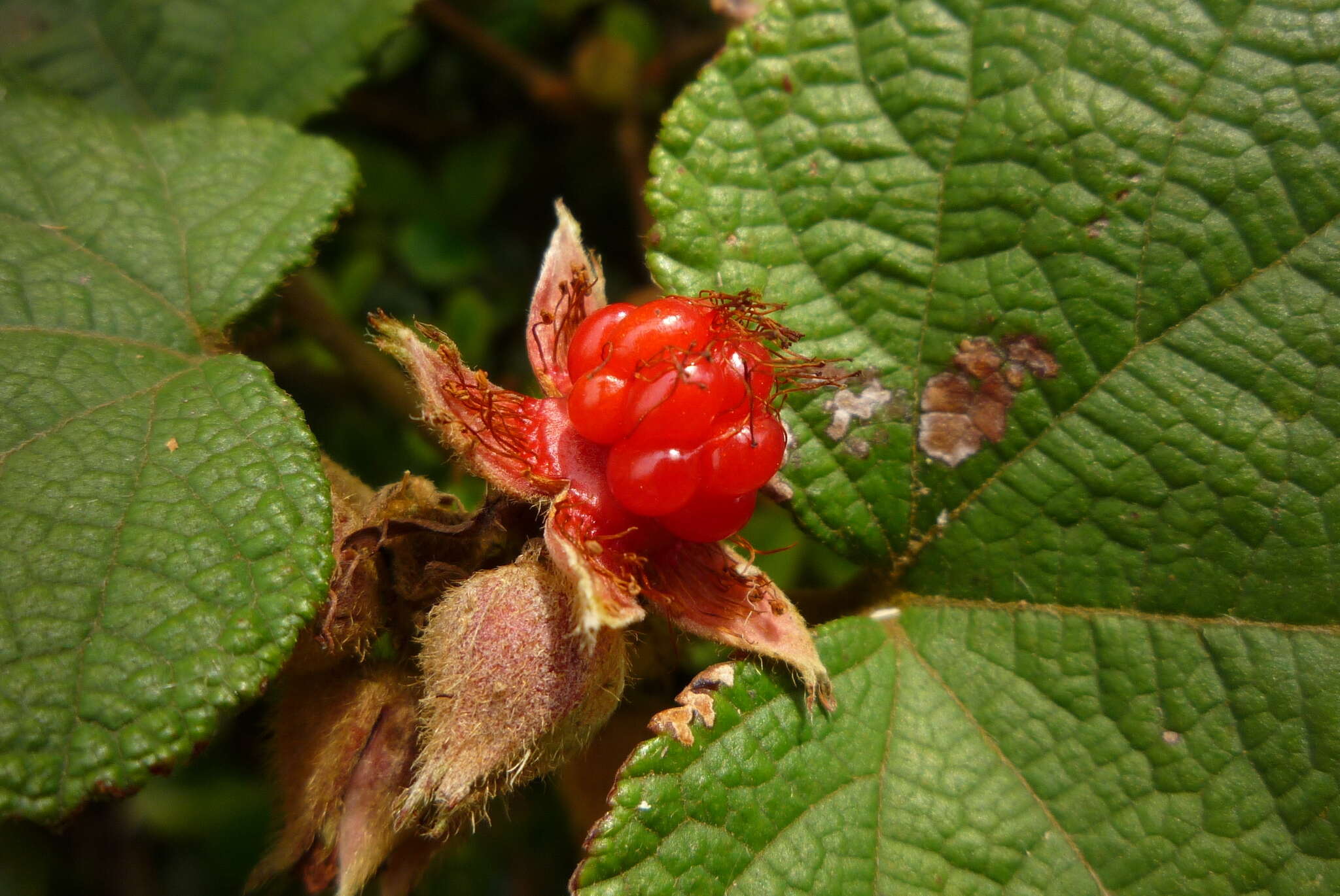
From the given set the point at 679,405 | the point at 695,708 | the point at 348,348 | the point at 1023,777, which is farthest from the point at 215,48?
the point at 1023,777

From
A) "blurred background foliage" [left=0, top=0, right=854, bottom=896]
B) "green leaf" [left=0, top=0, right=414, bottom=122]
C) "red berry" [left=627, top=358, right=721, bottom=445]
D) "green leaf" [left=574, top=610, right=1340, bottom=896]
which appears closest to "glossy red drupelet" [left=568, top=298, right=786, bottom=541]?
"red berry" [left=627, top=358, right=721, bottom=445]

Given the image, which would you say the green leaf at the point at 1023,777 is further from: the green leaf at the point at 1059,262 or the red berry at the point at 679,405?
the red berry at the point at 679,405

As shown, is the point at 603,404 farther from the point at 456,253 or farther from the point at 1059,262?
the point at 456,253

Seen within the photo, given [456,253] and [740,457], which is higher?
[740,457]

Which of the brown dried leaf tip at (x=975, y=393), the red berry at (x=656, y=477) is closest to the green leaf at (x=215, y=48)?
the red berry at (x=656, y=477)

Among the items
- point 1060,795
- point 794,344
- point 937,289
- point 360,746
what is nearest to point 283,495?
point 360,746

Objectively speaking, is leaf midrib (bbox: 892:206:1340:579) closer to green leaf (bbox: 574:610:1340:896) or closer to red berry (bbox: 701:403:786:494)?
green leaf (bbox: 574:610:1340:896)
